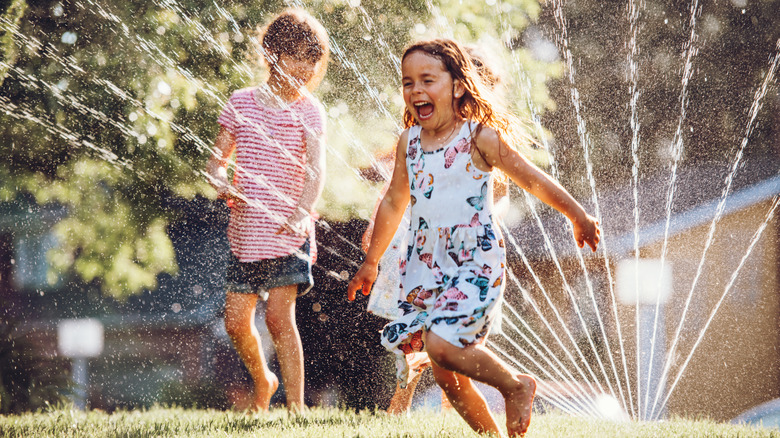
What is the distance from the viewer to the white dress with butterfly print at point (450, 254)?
6.94 ft

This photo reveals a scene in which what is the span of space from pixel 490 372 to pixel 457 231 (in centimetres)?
44

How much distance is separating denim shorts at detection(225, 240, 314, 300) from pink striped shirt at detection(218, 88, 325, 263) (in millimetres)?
30

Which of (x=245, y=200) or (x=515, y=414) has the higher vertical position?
(x=245, y=200)

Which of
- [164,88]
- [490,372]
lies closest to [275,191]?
[490,372]

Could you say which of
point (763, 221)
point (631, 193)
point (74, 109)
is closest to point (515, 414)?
point (74, 109)

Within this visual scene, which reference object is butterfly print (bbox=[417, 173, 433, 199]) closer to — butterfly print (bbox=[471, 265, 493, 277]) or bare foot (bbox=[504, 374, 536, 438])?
butterfly print (bbox=[471, 265, 493, 277])

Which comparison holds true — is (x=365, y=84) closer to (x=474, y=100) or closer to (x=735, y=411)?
(x=474, y=100)

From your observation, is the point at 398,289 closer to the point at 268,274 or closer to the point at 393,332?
the point at 268,274

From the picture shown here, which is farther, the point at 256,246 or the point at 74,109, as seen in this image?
the point at 74,109

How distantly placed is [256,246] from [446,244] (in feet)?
3.64

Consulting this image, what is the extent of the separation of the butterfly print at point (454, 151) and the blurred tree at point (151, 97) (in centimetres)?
233

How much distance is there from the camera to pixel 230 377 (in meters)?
8.66

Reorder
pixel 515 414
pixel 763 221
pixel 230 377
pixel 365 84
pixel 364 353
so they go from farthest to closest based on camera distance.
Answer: pixel 230 377, pixel 763 221, pixel 365 84, pixel 364 353, pixel 515 414

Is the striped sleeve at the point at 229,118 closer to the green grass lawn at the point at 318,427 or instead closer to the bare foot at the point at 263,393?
the bare foot at the point at 263,393
